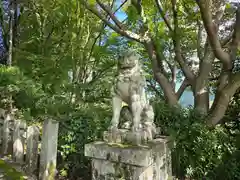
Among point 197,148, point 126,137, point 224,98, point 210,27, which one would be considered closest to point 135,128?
point 126,137

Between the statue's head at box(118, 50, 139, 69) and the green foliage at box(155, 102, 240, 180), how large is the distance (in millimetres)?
1958

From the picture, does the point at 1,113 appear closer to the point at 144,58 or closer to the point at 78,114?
the point at 78,114

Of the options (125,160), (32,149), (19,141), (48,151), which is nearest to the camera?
(125,160)

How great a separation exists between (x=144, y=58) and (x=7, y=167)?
681 cm

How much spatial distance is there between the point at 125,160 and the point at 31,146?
1842mm

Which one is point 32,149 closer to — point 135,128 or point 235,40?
point 135,128

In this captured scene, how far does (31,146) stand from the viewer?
3.49 m

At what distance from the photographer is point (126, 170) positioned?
7.71 ft

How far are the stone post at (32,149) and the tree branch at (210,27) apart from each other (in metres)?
3.37

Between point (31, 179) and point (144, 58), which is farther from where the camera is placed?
point (144, 58)

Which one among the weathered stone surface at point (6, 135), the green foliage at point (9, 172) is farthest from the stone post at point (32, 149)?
the weathered stone surface at point (6, 135)

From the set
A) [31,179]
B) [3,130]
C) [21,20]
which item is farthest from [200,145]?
[21,20]

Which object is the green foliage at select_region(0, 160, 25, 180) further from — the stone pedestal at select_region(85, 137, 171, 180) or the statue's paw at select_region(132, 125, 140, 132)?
the statue's paw at select_region(132, 125, 140, 132)

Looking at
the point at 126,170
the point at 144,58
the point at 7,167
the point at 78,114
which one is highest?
the point at 144,58
